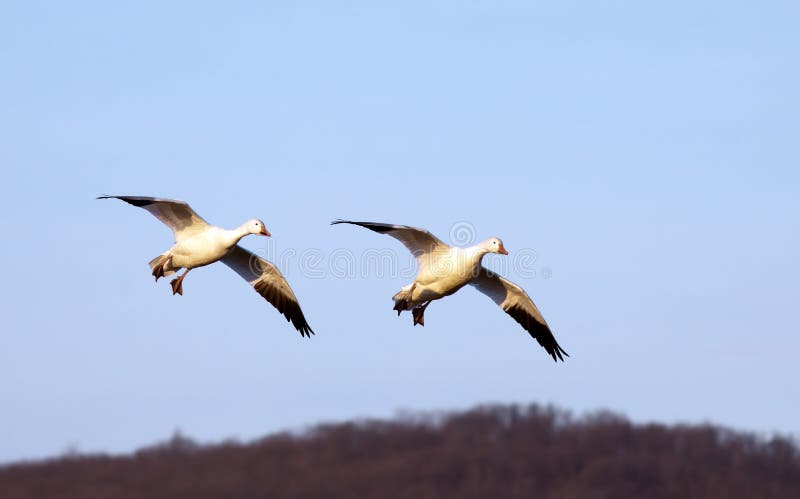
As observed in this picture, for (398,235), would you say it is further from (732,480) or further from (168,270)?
(732,480)

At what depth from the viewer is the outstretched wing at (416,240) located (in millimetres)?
18531

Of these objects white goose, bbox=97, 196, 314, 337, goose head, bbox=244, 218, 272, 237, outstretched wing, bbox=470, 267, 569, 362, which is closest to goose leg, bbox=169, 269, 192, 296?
white goose, bbox=97, 196, 314, 337

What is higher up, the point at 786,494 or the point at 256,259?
the point at 256,259

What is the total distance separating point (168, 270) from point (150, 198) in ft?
5.27

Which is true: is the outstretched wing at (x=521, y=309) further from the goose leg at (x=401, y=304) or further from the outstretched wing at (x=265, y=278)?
the outstretched wing at (x=265, y=278)

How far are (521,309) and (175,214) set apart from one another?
541 centimetres

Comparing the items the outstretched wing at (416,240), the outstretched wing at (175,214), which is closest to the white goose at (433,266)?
the outstretched wing at (416,240)

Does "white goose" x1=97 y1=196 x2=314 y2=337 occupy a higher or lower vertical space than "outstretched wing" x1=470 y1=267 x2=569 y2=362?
higher

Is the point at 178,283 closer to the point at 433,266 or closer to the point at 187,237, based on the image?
the point at 187,237

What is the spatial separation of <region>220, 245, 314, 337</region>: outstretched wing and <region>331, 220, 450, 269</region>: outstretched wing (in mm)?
2602

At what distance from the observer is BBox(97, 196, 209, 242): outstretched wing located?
18.9m

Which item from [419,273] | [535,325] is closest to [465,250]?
[419,273]

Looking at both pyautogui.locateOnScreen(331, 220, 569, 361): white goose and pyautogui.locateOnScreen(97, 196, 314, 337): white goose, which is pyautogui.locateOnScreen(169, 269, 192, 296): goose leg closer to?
pyautogui.locateOnScreen(97, 196, 314, 337): white goose

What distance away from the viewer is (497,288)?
21109mm
